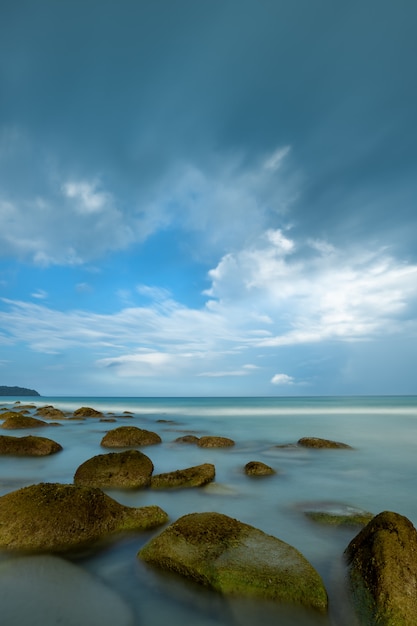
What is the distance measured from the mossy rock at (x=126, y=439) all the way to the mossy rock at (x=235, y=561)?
11693mm

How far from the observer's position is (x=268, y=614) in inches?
149

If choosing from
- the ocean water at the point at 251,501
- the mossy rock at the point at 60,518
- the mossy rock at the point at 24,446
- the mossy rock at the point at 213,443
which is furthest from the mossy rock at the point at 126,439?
the mossy rock at the point at 60,518

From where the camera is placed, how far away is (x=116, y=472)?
880cm

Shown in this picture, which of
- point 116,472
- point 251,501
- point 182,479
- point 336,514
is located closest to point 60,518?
point 116,472

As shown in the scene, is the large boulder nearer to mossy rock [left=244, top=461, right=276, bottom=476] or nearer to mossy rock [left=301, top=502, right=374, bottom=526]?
mossy rock [left=301, top=502, right=374, bottom=526]

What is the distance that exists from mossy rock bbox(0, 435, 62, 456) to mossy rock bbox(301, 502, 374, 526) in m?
9.96

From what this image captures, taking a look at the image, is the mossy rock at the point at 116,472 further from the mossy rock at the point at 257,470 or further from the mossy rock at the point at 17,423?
the mossy rock at the point at 17,423

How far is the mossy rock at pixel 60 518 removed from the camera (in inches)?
203

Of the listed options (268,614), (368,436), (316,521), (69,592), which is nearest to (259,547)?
(268,614)

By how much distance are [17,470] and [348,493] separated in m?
9.65

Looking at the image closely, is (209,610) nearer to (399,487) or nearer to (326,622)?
(326,622)

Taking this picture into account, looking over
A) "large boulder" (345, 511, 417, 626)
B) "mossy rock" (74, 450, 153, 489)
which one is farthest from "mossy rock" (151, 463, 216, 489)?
"large boulder" (345, 511, 417, 626)

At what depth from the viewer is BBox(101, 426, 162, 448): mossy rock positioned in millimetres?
15883

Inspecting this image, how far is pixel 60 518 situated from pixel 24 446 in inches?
353
